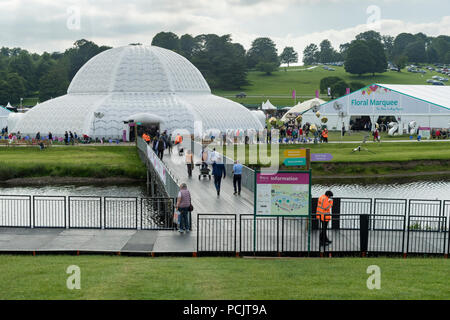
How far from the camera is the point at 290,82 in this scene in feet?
575

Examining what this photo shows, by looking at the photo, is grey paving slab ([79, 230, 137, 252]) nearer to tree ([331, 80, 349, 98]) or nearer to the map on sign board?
the map on sign board

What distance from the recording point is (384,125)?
74.6m

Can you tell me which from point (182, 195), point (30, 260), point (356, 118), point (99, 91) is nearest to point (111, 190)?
point (182, 195)

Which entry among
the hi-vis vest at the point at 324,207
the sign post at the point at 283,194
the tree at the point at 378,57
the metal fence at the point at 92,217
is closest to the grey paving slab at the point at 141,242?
the metal fence at the point at 92,217

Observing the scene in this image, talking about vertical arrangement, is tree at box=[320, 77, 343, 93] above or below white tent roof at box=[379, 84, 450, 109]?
above

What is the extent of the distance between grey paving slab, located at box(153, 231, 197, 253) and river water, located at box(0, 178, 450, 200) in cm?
1763

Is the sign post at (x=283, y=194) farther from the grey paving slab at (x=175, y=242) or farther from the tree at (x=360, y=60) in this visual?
the tree at (x=360, y=60)

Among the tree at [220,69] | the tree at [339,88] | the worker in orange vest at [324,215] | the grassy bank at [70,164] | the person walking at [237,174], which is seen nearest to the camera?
the worker in orange vest at [324,215]

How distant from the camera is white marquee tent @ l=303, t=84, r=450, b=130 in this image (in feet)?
231

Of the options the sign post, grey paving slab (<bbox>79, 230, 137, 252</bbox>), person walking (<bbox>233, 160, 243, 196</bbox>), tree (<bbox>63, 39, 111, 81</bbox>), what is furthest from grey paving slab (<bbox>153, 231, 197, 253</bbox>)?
tree (<bbox>63, 39, 111, 81</bbox>)

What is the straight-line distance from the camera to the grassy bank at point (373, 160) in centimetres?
4497

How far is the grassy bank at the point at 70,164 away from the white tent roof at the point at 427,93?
3962 centimetres
